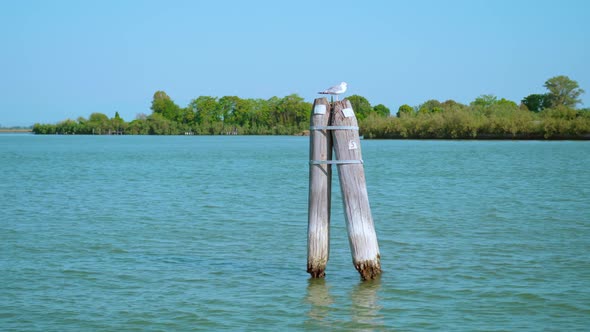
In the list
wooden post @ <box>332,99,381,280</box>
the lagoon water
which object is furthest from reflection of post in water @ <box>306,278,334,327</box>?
wooden post @ <box>332,99,381,280</box>

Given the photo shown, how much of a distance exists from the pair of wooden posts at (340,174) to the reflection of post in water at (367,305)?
0.53m

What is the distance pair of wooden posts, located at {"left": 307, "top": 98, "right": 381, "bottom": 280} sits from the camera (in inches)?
448

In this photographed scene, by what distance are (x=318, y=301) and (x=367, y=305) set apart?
72 centimetres

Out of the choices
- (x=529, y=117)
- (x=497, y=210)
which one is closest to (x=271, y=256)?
(x=497, y=210)

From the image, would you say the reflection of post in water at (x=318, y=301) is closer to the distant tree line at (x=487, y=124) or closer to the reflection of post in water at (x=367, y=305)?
the reflection of post in water at (x=367, y=305)

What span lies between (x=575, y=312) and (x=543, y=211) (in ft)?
41.0

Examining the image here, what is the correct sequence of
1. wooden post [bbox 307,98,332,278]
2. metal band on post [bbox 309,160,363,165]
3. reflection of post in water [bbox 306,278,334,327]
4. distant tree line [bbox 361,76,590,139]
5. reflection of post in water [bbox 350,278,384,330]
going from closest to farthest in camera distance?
reflection of post in water [bbox 350,278,384,330] < reflection of post in water [bbox 306,278,334,327] < metal band on post [bbox 309,160,363,165] < wooden post [bbox 307,98,332,278] < distant tree line [bbox 361,76,590,139]

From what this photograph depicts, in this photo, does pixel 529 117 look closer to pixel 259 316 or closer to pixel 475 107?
pixel 475 107

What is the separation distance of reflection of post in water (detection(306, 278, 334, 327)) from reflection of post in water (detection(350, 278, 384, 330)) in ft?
1.18

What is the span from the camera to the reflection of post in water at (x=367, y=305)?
409 inches

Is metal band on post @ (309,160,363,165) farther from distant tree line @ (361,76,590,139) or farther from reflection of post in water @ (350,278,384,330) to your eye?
distant tree line @ (361,76,590,139)

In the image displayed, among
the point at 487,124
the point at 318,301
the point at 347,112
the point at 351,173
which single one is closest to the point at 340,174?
the point at 351,173

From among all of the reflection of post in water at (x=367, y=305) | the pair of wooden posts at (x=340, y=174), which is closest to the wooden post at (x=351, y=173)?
the pair of wooden posts at (x=340, y=174)

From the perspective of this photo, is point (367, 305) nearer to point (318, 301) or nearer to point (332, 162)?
point (318, 301)
